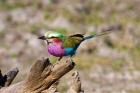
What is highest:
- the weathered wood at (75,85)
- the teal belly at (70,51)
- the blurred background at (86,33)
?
the blurred background at (86,33)

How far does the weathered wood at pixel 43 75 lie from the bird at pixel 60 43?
200 millimetres

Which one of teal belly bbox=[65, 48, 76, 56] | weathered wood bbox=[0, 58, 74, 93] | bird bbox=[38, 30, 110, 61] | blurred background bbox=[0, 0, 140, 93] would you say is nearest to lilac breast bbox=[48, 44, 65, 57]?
bird bbox=[38, 30, 110, 61]

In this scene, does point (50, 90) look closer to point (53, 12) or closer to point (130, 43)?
point (130, 43)

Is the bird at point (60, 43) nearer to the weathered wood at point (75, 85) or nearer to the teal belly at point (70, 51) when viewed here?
the teal belly at point (70, 51)

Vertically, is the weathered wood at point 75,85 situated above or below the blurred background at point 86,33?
below

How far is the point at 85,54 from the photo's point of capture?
31141 millimetres

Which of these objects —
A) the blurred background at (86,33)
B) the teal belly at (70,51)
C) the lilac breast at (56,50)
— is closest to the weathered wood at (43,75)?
the teal belly at (70,51)

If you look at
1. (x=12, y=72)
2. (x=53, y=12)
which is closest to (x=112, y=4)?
(x=53, y=12)

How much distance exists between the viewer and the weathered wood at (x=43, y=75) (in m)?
14.3

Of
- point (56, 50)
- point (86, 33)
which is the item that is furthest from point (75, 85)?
point (86, 33)

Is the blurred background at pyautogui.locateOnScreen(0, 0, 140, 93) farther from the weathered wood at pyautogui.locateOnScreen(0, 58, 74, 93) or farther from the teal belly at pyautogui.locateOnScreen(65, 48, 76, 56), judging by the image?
the teal belly at pyautogui.locateOnScreen(65, 48, 76, 56)

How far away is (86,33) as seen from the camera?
31578mm

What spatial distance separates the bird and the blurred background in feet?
35.8

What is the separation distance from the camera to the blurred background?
28188 mm
